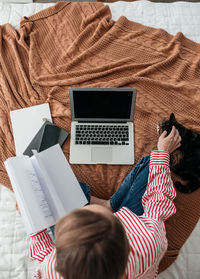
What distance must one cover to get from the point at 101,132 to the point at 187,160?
0.39 meters

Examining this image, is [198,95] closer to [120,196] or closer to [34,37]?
[120,196]

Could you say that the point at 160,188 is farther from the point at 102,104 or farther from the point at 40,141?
the point at 40,141

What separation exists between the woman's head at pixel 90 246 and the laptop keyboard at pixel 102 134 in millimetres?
638

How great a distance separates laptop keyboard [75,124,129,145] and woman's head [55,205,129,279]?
638 millimetres

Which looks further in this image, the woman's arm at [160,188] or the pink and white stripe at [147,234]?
the woman's arm at [160,188]

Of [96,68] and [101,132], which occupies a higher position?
[96,68]

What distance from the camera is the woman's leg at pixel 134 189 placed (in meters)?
1.05

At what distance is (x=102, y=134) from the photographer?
4.03ft

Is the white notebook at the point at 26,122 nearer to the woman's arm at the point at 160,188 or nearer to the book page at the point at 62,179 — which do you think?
the book page at the point at 62,179

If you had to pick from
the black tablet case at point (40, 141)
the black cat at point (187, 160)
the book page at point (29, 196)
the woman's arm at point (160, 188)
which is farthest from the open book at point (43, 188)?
the black cat at point (187, 160)

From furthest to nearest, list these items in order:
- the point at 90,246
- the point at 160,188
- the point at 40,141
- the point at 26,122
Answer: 1. the point at 26,122
2. the point at 40,141
3. the point at 160,188
4. the point at 90,246

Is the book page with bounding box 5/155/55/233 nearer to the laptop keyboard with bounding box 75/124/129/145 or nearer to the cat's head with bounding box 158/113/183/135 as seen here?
the laptop keyboard with bounding box 75/124/129/145

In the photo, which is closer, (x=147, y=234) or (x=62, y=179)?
(x=147, y=234)

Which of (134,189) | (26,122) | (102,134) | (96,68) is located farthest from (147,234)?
(96,68)
